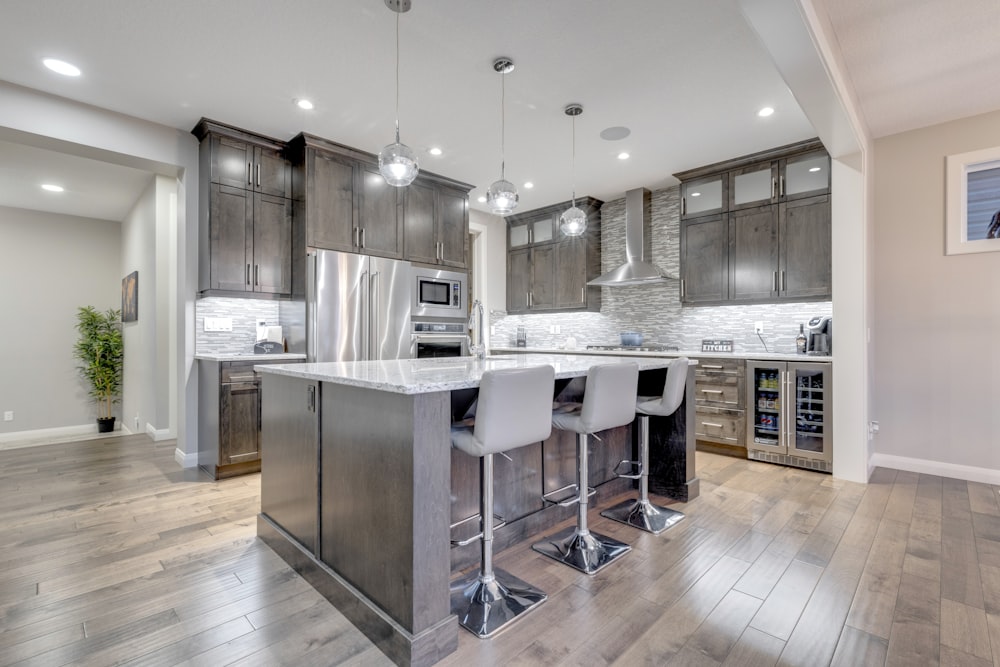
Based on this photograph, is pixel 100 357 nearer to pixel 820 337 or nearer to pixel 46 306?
pixel 46 306

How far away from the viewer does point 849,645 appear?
1.59 metres

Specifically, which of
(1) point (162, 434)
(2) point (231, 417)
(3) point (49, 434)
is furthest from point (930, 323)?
(3) point (49, 434)

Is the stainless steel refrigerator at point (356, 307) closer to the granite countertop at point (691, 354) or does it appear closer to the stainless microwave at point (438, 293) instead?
the stainless microwave at point (438, 293)

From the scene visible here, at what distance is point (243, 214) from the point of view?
388 cm

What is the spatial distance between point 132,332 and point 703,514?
6605 millimetres

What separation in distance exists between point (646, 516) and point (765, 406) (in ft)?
6.57

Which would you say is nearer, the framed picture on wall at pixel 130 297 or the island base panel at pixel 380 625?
the island base panel at pixel 380 625

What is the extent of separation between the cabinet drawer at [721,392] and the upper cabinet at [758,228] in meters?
0.89

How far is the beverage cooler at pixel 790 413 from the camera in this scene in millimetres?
3647

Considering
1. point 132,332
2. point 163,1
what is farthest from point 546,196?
point 132,332

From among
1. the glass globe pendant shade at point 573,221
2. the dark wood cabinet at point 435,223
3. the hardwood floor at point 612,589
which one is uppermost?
the dark wood cabinet at point 435,223

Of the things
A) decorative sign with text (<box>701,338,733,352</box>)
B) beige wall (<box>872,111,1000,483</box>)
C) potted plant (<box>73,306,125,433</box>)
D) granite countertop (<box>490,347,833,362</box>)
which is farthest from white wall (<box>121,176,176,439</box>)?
beige wall (<box>872,111,1000,483</box>)

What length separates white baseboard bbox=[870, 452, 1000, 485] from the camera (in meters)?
3.40

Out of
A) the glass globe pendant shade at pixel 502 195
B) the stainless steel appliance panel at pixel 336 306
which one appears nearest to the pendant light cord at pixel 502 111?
the glass globe pendant shade at pixel 502 195
